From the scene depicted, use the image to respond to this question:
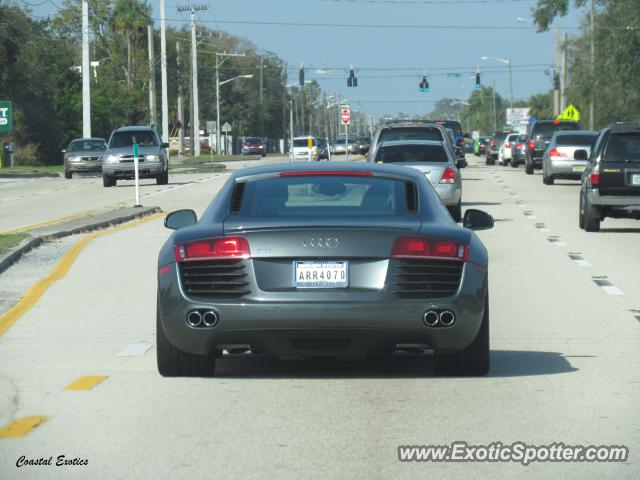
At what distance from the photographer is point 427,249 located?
8781mm

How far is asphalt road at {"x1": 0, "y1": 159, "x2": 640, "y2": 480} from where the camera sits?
22.5ft

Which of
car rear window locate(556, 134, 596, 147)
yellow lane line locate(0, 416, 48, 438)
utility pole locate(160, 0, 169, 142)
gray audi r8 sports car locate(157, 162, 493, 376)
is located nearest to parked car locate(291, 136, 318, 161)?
utility pole locate(160, 0, 169, 142)

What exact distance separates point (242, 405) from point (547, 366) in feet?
8.07

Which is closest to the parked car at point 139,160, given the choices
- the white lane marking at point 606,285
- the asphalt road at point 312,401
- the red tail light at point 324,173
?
the white lane marking at point 606,285

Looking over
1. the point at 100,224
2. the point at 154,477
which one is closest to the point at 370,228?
the point at 154,477

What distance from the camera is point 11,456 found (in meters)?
7.05

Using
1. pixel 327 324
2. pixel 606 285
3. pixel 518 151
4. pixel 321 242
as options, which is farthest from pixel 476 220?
pixel 518 151

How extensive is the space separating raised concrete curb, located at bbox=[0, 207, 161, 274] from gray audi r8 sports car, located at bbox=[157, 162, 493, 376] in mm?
8706

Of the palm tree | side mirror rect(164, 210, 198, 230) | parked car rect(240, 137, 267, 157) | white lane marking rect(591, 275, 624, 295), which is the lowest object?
parked car rect(240, 137, 267, 157)

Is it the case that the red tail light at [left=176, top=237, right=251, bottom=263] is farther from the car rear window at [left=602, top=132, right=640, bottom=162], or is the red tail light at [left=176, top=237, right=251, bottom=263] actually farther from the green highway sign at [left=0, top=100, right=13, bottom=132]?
the green highway sign at [left=0, top=100, right=13, bottom=132]

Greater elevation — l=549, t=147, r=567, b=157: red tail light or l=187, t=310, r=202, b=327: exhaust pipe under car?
l=187, t=310, r=202, b=327: exhaust pipe under car

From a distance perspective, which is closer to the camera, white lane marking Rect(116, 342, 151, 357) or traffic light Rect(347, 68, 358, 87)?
white lane marking Rect(116, 342, 151, 357)

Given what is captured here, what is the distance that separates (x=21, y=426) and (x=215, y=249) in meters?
1.67

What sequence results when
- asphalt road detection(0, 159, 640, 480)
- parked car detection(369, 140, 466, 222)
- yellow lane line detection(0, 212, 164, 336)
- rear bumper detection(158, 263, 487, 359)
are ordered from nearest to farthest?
asphalt road detection(0, 159, 640, 480) → rear bumper detection(158, 263, 487, 359) → yellow lane line detection(0, 212, 164, 336) → parked car detection(369, 140, 466, 222)
